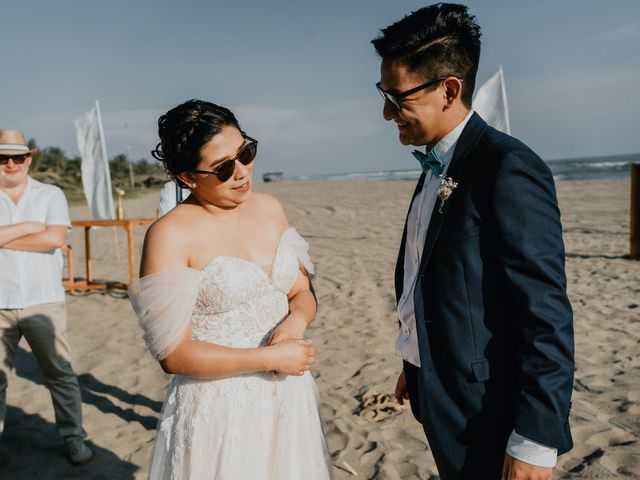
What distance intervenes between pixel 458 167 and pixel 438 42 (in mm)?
414

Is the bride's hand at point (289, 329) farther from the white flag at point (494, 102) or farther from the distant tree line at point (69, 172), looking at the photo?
the distant tree line at point (69, 172)

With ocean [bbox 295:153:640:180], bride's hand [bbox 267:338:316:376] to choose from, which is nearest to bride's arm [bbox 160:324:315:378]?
bride's hand [bbox 267:338:316:376]

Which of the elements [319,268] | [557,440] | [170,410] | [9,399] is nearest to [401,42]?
[557,440]

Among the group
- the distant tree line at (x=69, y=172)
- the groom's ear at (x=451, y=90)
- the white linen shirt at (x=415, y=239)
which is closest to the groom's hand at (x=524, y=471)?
the white linen shirt at (x=415, y=239)

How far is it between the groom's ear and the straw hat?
3.19 meters

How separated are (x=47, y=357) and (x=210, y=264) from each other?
8.49ft

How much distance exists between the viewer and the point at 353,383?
5.09 metres

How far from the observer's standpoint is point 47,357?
3.95m

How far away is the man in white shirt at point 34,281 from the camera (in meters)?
3.79

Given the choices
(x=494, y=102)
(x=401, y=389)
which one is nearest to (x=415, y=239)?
(x=401, y=389)

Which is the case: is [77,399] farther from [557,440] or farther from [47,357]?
[557,440]

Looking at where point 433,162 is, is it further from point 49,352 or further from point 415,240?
point 49,352

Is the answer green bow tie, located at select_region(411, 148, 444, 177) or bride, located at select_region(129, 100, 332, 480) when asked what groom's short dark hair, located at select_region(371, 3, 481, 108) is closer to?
green bow tie, located at select_region(411, 148, 444, 177)

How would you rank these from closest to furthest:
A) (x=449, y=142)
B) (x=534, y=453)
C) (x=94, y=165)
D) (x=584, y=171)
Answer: (x=534, y=453)
(x=449, y=142)
(x=94, y=165)
(x=584, y=171)
